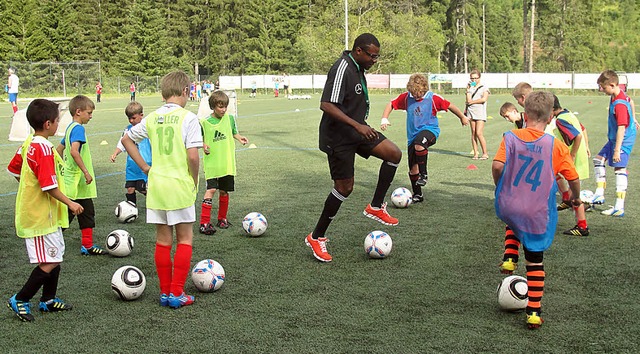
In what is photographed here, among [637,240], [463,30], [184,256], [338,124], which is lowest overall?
[637,240]

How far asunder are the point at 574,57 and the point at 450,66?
1588cm

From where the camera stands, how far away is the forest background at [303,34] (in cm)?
6675

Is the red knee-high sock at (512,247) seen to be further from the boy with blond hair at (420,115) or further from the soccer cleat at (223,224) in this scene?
the boy with blond hair at (420,115)

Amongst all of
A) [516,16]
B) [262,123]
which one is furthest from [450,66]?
[262,123]

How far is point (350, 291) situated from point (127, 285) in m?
1.79

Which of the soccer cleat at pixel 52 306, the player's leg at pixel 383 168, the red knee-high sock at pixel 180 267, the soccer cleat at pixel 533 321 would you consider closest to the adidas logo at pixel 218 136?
the player's leg at pixel 383 168

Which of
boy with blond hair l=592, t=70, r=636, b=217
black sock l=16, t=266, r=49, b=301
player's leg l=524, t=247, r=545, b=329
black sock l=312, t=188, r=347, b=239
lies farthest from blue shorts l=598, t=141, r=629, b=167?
black sock l=16, t=266, r=49, b=301

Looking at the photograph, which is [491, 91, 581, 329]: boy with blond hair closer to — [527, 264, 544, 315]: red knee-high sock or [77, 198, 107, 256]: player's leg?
[527, 264, 544, 315]: red knee-high sock

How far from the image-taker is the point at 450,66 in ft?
292

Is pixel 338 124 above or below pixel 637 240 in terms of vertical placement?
above

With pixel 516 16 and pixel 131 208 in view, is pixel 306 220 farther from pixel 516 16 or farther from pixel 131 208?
pixel 516 16

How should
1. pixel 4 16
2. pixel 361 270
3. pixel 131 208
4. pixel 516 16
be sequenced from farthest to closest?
1. pixel 516 16
2. pixel 4 16
3. pixel 131 208
4. pixel 361 270

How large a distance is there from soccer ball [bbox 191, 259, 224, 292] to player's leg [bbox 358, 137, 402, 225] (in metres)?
2.09

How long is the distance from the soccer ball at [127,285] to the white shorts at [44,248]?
1.65 ft
